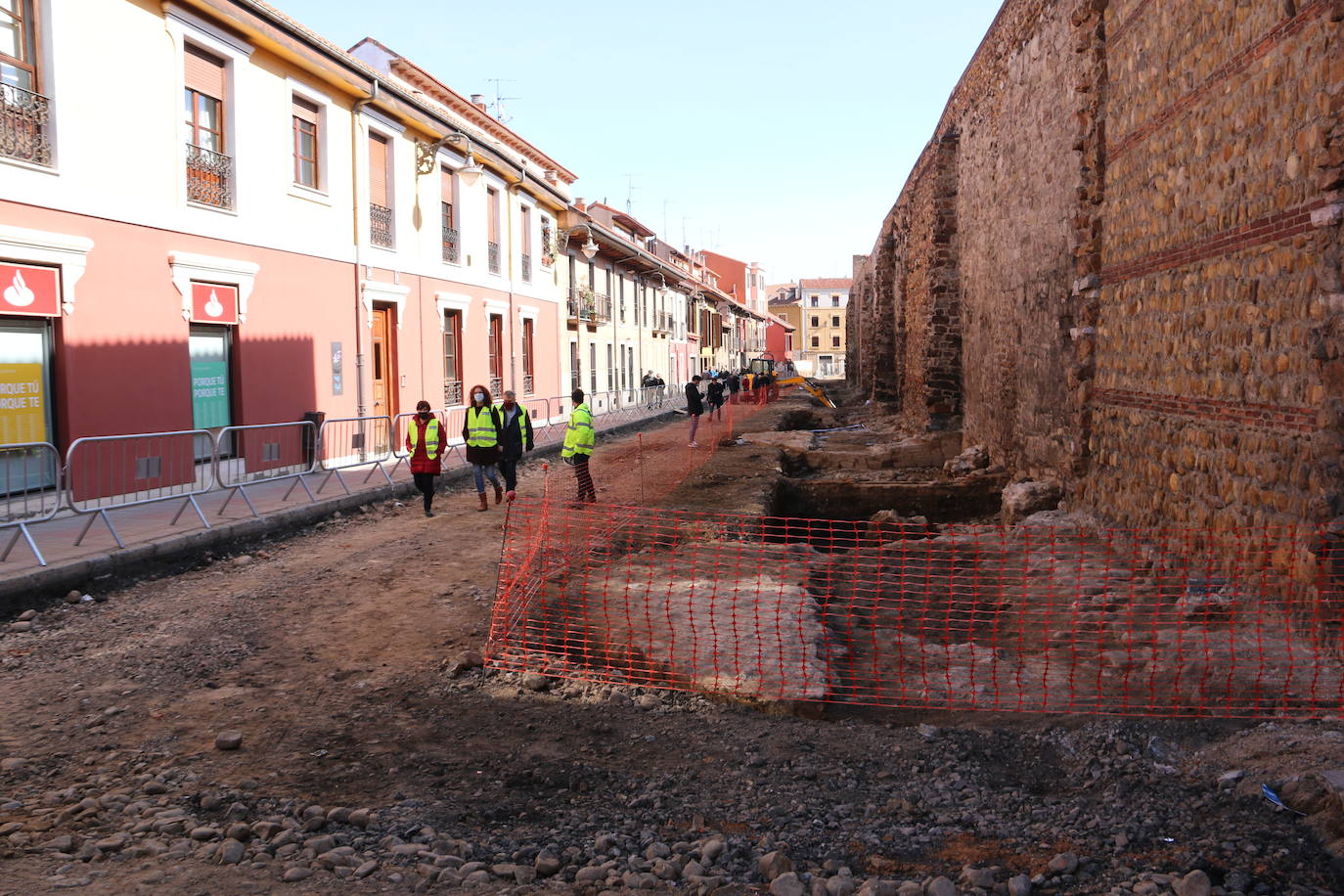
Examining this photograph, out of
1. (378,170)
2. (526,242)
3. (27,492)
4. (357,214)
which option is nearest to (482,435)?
(27,492)

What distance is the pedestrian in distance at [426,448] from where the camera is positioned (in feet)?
37.7

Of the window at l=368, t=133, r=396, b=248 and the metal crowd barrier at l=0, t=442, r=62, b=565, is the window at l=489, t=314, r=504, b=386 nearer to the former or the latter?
the window at l=368, t=133, r=396, b=248

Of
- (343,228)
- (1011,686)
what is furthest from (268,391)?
(1011,686)

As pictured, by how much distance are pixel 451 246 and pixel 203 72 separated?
7455mm

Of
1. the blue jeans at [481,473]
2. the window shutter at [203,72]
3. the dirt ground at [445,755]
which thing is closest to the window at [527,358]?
the window shutter at [203,72]

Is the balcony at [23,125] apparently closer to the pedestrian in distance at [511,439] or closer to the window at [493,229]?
the pedestrian in distance at [511,439]

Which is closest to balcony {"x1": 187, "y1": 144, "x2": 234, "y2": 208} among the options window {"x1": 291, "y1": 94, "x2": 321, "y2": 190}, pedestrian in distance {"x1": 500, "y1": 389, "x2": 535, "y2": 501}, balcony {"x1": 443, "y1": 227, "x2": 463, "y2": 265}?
window {"x1": 291, "y1": 94, "x2": 321, "y2": 190}

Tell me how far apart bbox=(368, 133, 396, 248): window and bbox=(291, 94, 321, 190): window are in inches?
56.0

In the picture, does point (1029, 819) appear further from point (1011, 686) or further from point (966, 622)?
point (966, 622)

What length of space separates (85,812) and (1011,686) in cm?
443

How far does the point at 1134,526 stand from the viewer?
8.02 m

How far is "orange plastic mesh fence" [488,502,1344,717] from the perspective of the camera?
511 cm

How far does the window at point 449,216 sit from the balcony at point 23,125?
9317mm

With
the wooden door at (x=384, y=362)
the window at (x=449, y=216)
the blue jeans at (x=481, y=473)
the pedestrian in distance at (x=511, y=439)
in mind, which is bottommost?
the blue jeans at (x=481, y=473)
